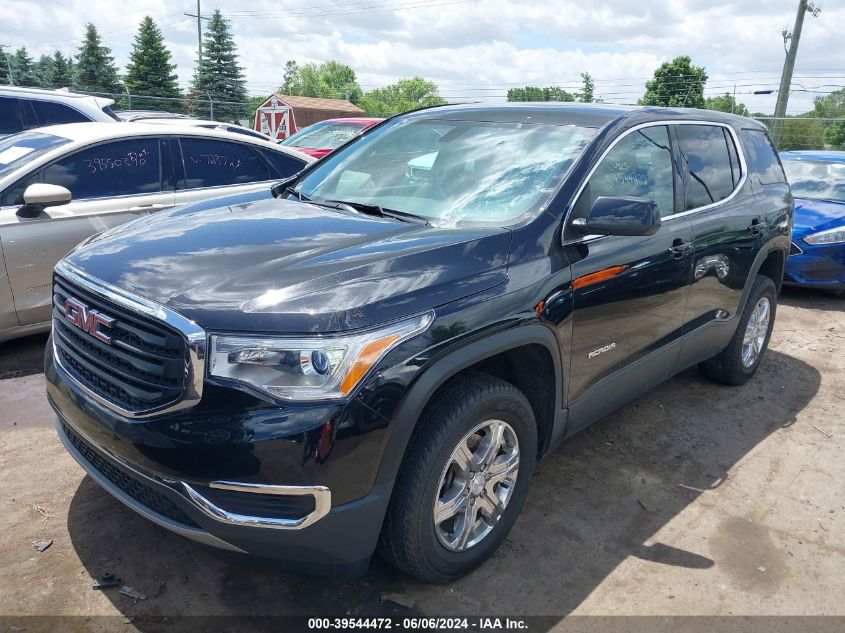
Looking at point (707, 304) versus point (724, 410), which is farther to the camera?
point (724, 410)

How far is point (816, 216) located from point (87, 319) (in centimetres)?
756

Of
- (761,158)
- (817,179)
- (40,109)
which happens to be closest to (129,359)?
(761,158)

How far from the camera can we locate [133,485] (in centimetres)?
243

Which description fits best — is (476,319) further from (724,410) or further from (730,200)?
(724,410)

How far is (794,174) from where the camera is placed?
8672mm

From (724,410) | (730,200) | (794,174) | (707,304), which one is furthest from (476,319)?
(794,174)

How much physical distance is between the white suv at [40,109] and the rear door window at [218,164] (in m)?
2.06

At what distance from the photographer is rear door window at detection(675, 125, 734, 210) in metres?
3.92

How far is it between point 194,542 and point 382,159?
222 centimetres

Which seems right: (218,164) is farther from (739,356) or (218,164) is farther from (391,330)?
(739,356)

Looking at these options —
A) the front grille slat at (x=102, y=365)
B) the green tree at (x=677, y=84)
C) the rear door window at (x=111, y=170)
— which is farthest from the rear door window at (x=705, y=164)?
the green tree at (x=677, y=84)

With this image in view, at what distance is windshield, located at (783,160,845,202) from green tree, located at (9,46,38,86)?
5070 centimetres

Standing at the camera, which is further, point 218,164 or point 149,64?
point 149,64

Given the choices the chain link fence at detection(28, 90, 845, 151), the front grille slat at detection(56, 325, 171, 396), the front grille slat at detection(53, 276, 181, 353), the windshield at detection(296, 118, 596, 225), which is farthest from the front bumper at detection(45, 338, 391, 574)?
the chain link fence at detection(28, 90, 845, 151)
